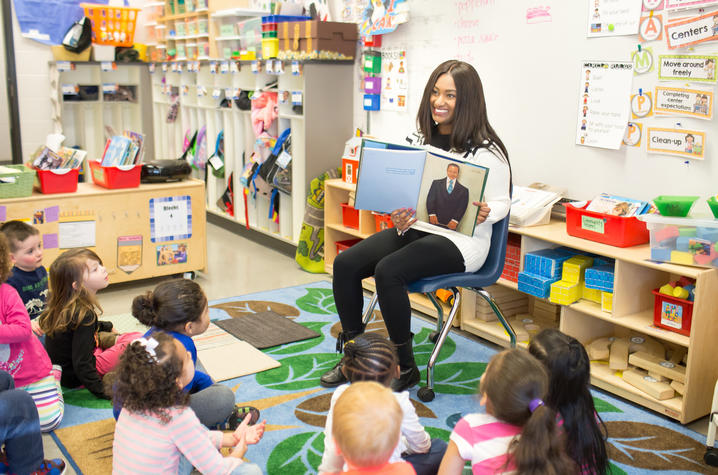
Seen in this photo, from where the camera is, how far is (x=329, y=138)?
455 centimetres

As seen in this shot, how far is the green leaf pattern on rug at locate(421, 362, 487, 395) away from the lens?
281 cm

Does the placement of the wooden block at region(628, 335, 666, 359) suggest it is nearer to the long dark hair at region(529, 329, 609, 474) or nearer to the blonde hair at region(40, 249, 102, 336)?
the long dark hair at region(529, 329, 609, 474)

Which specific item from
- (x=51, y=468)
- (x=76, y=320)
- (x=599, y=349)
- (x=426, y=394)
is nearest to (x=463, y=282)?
(x=426, y=394)

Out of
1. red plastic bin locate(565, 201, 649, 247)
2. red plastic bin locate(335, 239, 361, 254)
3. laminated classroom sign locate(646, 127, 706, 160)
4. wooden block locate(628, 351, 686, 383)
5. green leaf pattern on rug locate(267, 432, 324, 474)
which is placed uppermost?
laminated classroom sign locate(646, 127, 706, 160)

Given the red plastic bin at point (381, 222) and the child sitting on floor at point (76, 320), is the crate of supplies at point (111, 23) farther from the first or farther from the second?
the child sitting on floor at point (76, 320)

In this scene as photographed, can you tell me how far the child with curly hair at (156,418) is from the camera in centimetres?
170

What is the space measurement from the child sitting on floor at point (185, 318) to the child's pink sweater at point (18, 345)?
1.14 ft

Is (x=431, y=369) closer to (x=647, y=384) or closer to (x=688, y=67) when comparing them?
(x=647, y=384)

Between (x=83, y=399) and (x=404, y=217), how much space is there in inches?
56.2

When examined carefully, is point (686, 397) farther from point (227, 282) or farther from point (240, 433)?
point (227, 282)

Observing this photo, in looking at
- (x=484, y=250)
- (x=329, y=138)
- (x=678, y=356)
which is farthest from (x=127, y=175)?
(x=678, y=356)

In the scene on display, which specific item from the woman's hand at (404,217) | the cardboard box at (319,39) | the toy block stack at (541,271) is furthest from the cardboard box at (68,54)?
the toy block stack at (541,271)

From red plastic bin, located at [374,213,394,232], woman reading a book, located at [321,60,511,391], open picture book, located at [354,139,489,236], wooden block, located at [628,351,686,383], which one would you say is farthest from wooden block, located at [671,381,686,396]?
red plastic bin, located at [374,213,394,232]

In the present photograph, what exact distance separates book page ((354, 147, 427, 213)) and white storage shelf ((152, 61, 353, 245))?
1.72 metres
